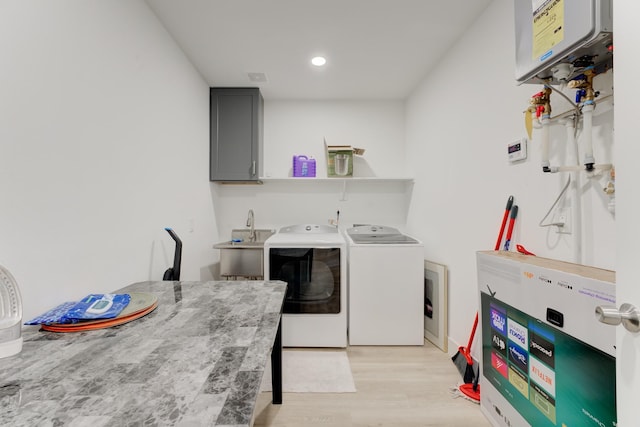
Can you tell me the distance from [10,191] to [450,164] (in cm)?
249

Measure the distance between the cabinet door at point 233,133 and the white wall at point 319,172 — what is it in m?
0.34

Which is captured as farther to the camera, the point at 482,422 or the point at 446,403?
the point at 446,403

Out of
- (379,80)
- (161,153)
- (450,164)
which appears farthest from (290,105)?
(450,164)

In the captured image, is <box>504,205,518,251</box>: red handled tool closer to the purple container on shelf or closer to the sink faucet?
the purple container on shelf

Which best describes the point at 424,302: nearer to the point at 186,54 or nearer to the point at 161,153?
the point at 161,153

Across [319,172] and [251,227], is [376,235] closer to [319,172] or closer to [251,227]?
[319,172]

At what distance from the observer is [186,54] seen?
87.7 inches

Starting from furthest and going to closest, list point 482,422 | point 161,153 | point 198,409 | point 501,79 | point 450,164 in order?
point 450,164, point 161,153, point 501,79, point 482,422, point 198,409

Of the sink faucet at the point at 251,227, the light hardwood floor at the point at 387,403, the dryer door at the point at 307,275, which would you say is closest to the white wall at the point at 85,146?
the dryer door at the point at 307,275

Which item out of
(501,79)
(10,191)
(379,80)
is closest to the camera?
(10,191)

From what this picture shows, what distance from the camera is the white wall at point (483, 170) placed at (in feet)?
3.74

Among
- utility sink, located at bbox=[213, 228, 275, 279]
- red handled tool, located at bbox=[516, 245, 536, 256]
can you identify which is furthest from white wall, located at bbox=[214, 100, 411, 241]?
red handled tool, located at bbox=[516, 245, 536, 256]

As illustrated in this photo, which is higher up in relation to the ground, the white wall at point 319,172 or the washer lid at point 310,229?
the white wall at point 319,172

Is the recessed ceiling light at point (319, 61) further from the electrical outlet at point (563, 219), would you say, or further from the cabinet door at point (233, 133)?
the electrical outlet at point (563, 219)
